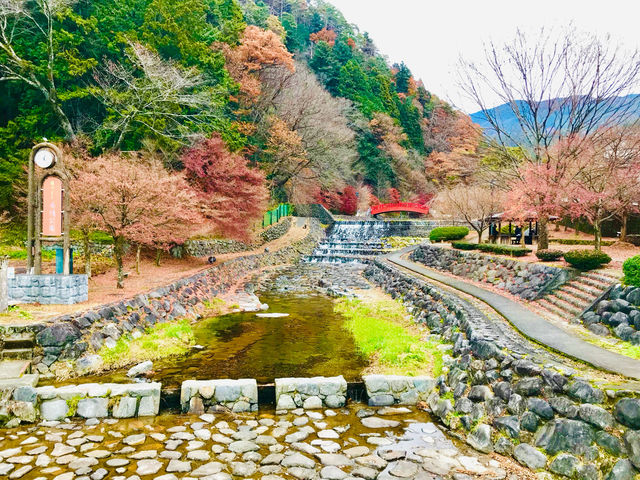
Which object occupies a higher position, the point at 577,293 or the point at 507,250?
the point at 507,250

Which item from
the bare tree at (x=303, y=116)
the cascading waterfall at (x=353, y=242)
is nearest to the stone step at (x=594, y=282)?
the cascading waterfall at (x=353, y=242)

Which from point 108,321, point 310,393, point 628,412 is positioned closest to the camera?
point 628,412

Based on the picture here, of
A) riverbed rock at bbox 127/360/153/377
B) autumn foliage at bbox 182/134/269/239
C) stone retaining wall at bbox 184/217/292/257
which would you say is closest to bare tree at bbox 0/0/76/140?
autumn foliage at bbox 182/134/269/239

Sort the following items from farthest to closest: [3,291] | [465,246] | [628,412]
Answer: [465,246]
[3,291]
[628,412]

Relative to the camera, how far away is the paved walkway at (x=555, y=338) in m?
5.75

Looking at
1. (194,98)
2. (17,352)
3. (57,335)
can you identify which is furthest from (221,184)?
(17,352)

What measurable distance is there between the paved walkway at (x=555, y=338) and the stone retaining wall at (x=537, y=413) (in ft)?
3.01

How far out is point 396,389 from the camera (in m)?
6.84

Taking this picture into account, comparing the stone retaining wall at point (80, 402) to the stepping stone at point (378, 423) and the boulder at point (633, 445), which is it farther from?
the boulder at point (633, 445)

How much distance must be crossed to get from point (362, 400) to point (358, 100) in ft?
149

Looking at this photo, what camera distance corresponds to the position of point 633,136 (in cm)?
1448

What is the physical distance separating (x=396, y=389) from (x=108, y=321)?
634 centimetres

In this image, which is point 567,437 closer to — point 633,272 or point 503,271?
point 633,272

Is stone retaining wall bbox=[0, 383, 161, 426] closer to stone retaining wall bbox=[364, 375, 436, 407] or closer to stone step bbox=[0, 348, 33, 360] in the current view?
stone step bbox=[0, 348, 33, 360]
